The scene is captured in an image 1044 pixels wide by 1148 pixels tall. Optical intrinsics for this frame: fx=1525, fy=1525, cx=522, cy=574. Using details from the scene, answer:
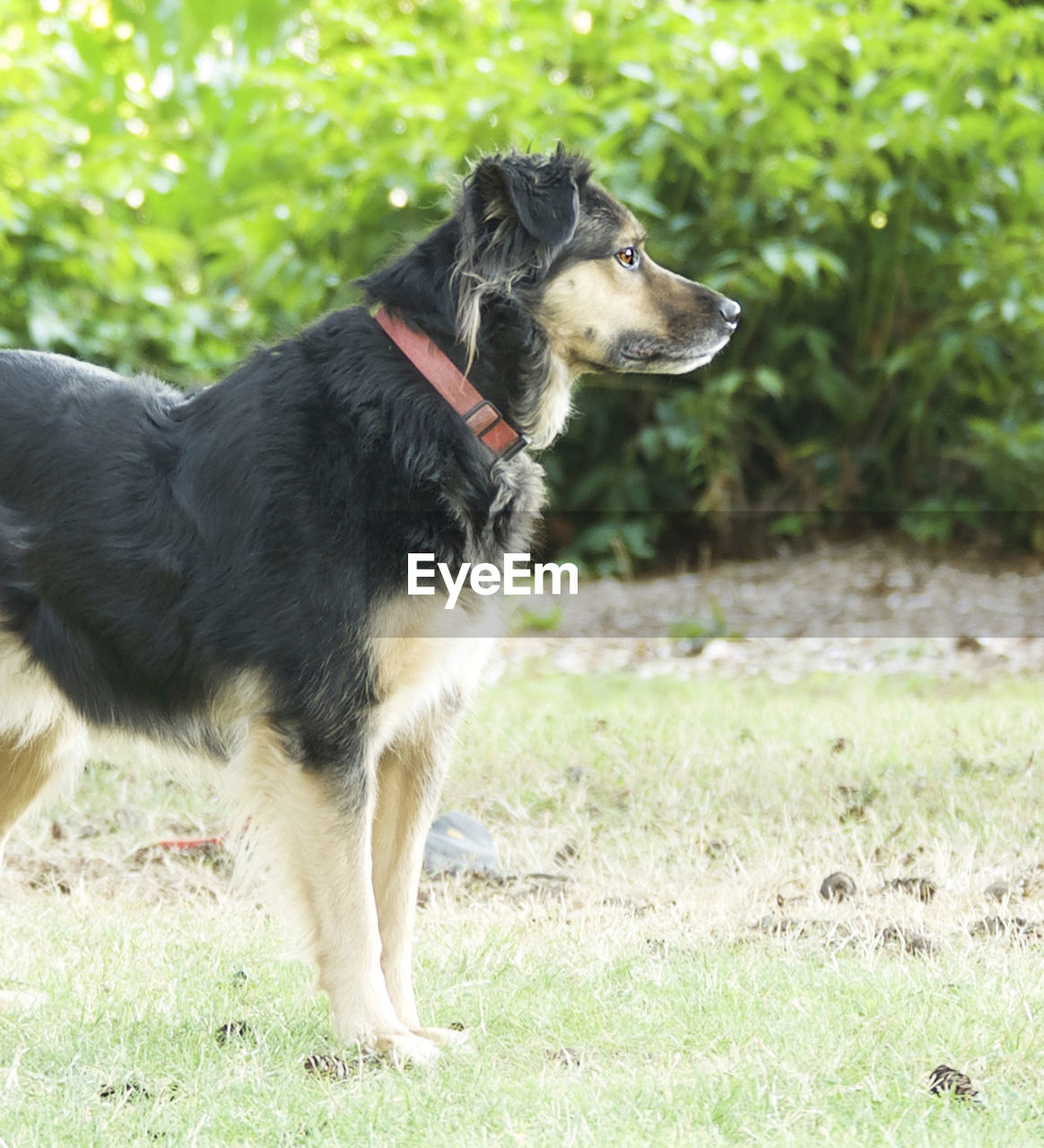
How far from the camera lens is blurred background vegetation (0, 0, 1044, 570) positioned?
26.5 feet

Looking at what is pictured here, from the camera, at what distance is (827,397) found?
880 cm

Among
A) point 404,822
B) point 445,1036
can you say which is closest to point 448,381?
point 404,822

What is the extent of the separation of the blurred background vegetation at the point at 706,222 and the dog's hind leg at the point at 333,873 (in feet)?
16.5

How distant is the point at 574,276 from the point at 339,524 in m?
0.83

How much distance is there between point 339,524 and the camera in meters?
3.21

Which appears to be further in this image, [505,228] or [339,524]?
[505,228]

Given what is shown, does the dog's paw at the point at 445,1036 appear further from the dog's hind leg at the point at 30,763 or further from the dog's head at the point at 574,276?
the dog's head at the point at 574,276

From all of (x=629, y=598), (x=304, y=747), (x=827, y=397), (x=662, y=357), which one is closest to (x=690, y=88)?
(x=827, y=397)

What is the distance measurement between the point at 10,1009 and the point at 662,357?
2140 millimetres

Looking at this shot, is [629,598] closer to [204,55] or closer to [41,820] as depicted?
[41,820]

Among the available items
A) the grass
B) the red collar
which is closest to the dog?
the red collar

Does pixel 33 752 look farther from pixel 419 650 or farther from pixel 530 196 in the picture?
pixel 530 196

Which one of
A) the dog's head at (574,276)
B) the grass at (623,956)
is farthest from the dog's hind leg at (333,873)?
the dog's head at (574,276)

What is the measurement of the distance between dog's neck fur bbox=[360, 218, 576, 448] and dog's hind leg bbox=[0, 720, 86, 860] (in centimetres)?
137
